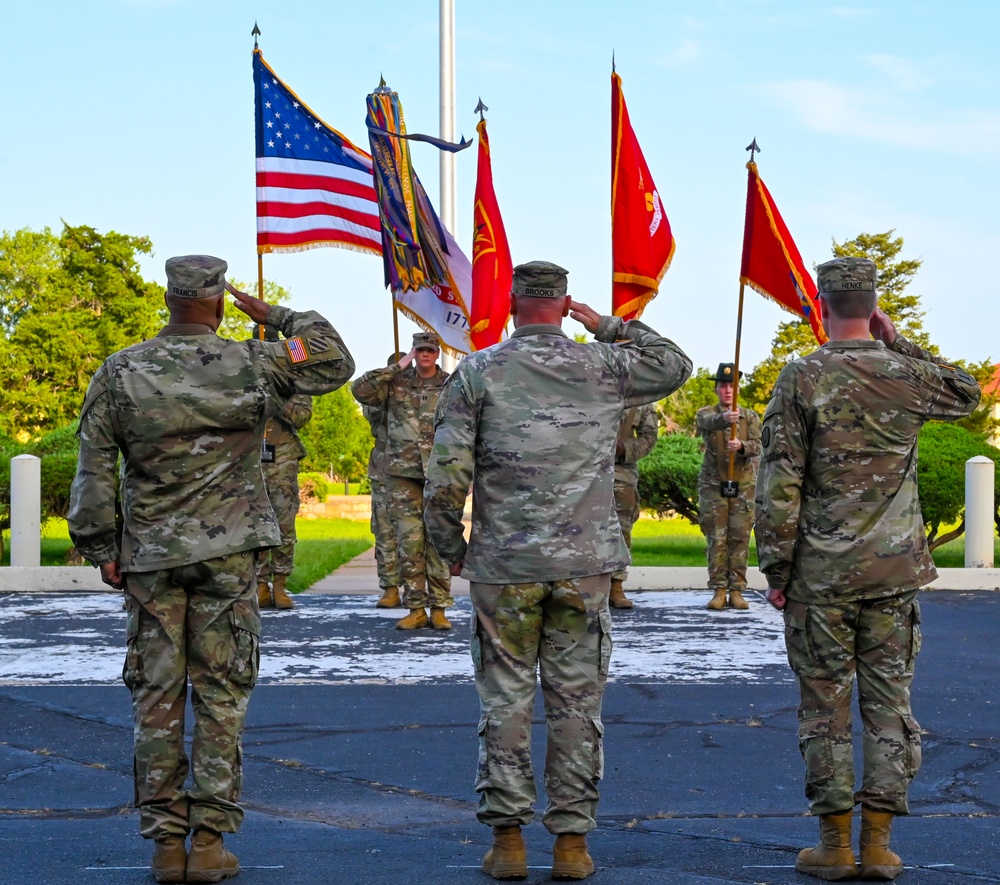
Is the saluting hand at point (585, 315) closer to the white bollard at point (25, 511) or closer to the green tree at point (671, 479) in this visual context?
the white bollard at point (25, 511)

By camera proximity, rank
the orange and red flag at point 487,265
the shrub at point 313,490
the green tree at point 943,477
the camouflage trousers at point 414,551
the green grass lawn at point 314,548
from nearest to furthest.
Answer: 1. the orange and red flag at point 487,265
2. the camouflage trousers at point 414,551
3. the green grass lawn at point 314,548
4. the green tree at point 943,477
5. the shrub at point 313,490

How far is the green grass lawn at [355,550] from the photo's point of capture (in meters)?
17.4

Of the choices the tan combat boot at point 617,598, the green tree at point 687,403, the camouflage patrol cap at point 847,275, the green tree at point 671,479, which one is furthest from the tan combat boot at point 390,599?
the green tree at point 687,403

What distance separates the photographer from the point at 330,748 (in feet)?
22.4

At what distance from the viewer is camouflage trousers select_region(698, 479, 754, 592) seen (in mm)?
12727

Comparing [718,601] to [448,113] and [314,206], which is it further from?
[448,113]

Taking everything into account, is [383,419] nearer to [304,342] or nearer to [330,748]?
[330,748]

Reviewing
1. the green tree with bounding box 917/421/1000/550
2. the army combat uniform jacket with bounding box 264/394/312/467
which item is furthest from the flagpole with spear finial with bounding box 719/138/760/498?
the green tree with bounding box 917/421/1000/550

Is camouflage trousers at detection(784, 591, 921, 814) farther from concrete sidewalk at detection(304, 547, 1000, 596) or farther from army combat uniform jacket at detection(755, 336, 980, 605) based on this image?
concrete sidewalk at detection(304, 547, 1000, 596)

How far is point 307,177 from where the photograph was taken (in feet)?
38.7

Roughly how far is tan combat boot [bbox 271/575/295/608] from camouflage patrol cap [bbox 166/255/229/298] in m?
8.04

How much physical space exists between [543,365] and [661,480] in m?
14.2

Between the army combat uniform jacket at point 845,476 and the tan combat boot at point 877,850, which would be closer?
the tan combat boot at point 877,850

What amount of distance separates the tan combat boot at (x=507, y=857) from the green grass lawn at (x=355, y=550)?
32.7 feet
